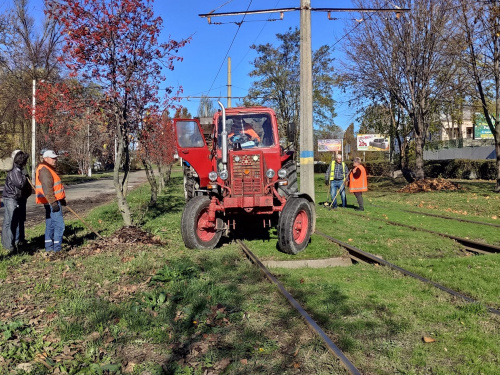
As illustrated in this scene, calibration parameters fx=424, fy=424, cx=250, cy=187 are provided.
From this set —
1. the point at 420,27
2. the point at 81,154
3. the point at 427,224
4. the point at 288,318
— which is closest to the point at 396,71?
the point at 420,27

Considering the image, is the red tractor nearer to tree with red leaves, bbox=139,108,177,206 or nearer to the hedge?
tree with red leaves, bbox=139,108,177,206

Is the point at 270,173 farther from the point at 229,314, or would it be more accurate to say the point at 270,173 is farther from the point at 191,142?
the point at 229,314

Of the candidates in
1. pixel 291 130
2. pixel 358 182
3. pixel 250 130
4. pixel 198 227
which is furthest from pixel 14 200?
pixel 358 182

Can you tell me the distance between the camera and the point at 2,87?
2936 centimetres

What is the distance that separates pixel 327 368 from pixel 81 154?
51.2 metres

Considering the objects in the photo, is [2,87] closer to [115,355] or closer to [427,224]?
[427,224]

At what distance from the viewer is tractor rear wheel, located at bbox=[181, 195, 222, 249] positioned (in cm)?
778

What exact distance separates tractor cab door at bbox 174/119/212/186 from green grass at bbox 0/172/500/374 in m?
1.94

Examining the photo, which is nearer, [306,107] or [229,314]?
[229,314]

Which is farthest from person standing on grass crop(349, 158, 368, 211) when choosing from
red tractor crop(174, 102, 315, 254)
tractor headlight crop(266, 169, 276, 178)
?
tractor headlight crop(266, 169, 276, 178)

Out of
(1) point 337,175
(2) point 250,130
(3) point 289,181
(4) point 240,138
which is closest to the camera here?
(4) point 240,138

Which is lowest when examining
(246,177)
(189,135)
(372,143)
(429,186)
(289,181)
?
(429,186)

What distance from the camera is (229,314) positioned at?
15.1ft

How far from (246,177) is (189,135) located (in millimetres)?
1674
